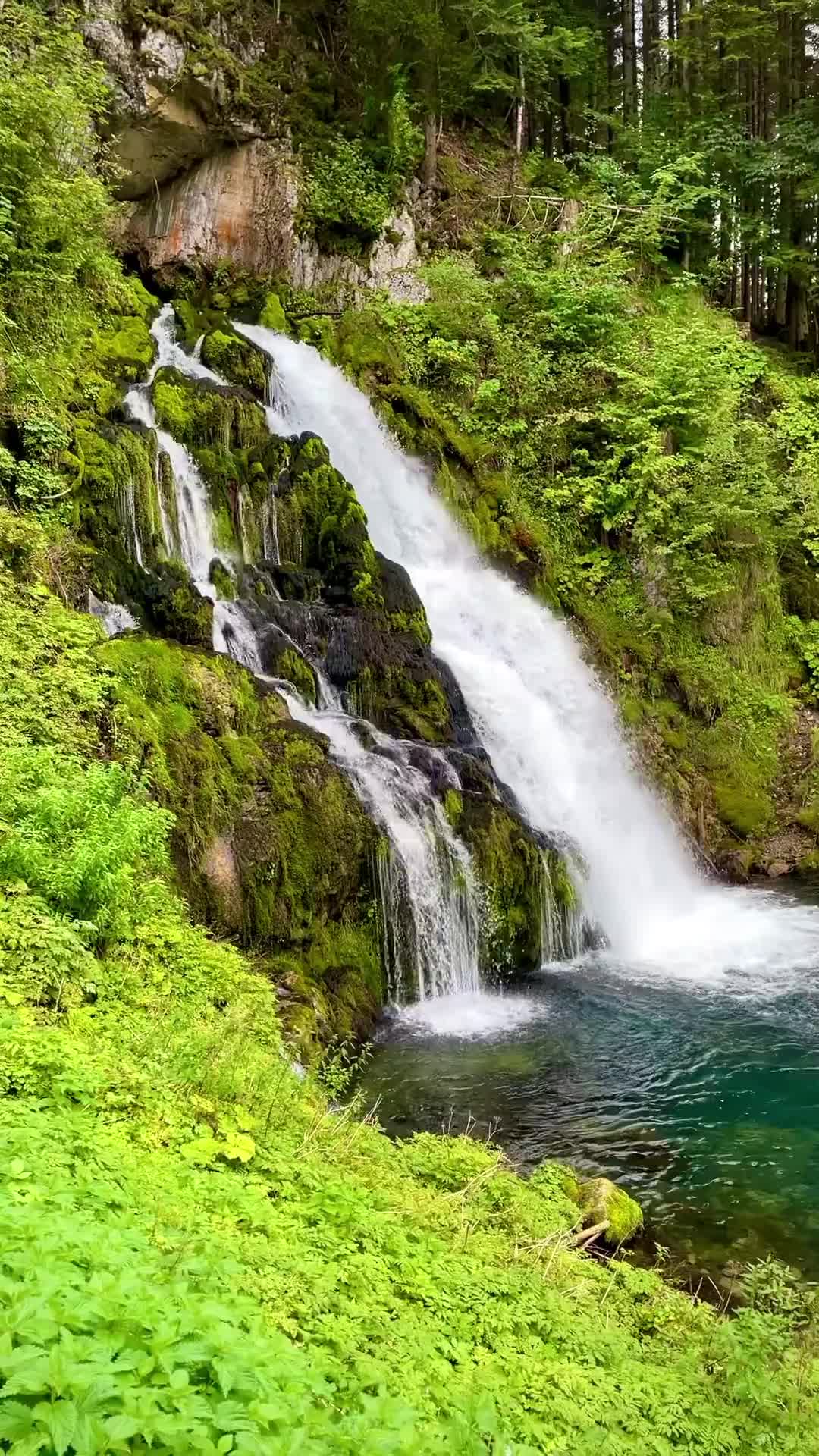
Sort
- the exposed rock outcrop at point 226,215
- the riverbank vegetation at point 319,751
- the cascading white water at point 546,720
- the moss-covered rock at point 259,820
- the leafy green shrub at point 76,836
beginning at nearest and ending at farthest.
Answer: the riverbank vegetation at point 319,751 → the leafy green shrub at point 76,836 → the moss-covered rock at point 259,820 → the cascading white water at point 546,720 → the exposed rock outcrop at point 226,215

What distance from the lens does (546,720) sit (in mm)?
13812

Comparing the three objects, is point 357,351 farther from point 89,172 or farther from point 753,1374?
point 753,1374

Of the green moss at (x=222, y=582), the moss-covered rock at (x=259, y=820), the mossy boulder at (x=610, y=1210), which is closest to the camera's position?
the mossy boulder at (x=610, y=1210)

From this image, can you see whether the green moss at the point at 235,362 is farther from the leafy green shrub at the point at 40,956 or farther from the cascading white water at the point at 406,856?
the leafy green shrub at the point at 40,956

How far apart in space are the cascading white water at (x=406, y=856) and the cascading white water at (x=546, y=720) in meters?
2.27

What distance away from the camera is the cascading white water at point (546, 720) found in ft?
39.0

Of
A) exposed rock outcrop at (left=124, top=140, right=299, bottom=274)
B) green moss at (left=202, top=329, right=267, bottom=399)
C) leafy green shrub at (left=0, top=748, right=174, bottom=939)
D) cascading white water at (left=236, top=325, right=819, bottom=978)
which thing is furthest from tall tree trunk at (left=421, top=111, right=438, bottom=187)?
leafy green shrub at (left=0, top=748, right=174, bottom=939)

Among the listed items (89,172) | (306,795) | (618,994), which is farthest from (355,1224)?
(89,172)

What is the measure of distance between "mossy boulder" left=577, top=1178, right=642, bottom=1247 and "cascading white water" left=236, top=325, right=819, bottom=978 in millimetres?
4977

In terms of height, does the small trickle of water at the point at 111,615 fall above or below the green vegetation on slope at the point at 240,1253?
above

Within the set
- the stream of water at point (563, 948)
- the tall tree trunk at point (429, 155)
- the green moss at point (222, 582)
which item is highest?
the tall tree trunk at point (429, 155)

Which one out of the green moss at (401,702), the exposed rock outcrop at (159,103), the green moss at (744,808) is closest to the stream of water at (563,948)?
the green moss at (401,702)

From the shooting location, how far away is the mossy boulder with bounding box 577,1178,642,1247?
5723 millimetres

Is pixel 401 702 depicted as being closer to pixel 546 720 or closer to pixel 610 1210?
pixel 546 720
